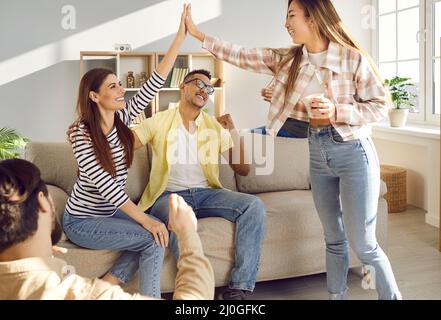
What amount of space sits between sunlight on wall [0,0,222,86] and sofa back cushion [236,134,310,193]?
117 inches

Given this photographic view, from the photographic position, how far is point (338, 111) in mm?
2025

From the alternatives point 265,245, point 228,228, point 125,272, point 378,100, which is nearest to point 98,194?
point 125,272

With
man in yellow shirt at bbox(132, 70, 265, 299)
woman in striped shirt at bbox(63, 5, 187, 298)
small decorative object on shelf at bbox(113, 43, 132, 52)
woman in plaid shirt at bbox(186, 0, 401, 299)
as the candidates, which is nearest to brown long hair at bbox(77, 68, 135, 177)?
woman in striped shirt at bbox(63, 5, 187, 298)

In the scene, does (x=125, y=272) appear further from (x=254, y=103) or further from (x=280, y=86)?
(x=254, y=103)

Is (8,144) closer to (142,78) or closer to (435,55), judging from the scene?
(142,78)

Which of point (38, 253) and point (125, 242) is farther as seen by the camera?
point (125, 242)

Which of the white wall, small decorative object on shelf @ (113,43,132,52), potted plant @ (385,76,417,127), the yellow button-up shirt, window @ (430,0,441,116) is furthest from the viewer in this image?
small decorative object on shelf @ (113,43,132,52)

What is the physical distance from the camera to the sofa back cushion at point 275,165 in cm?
312

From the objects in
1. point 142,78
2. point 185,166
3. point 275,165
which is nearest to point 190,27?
point 185,166

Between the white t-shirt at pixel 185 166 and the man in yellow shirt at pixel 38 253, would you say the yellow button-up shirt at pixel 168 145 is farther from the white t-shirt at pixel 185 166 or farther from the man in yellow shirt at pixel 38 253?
the man in yellow shirt at pixel 38 253

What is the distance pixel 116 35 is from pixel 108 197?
3.80 meters

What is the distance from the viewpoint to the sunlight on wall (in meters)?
5.54

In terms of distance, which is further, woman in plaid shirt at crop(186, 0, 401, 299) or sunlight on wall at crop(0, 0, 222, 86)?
sunlight on wall at crop(0, 0, 222, 86)

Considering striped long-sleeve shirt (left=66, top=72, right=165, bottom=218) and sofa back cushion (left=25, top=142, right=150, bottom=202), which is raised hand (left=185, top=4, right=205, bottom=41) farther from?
sofa back cushion (left=25, top=142, right=150, bottom=202)
